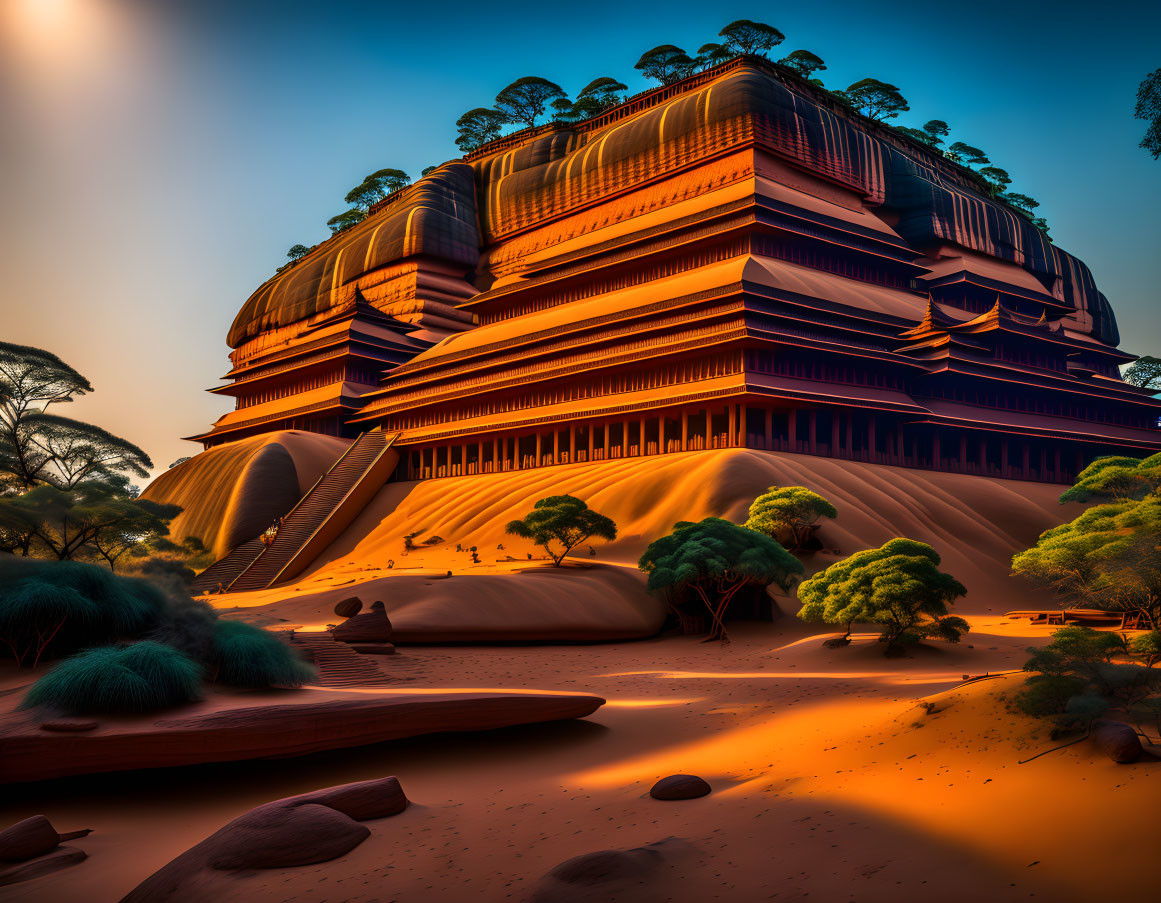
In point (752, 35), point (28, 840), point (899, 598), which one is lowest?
point (28, 840)

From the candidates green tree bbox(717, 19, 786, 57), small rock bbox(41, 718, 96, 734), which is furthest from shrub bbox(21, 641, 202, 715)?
green tree bbox(717, 19, 786, 57)

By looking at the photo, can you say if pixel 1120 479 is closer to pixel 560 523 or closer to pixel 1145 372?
pixel 560 523

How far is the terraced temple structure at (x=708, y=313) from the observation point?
37.5 m

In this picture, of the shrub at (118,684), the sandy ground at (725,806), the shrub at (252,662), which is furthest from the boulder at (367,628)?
the shrub at (118,684)

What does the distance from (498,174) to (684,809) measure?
67.5 meters

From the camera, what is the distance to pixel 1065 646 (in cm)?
962

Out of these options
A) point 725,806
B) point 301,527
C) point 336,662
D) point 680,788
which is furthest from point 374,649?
point 301,527

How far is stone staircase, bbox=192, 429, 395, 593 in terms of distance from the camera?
124 ft

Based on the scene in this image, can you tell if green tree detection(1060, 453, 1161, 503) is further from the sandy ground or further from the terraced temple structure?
the sandy ground

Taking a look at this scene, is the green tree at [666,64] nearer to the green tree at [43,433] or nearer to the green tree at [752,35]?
the green tree at [752,35]

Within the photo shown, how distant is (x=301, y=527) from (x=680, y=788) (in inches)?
1401

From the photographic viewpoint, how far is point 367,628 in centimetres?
2023

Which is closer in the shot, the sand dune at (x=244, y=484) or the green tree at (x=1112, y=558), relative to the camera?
the green tree at (x=1112, y=558)

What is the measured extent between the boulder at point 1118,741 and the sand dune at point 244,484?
1658 inches
